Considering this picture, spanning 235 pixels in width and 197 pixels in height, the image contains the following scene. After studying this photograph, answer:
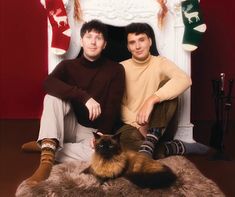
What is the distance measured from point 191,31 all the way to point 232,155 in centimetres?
79

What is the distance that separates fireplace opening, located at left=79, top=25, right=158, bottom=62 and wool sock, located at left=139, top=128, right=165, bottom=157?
2.06ft

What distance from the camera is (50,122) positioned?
2.14 m

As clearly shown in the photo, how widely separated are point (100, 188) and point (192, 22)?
3.94 feet

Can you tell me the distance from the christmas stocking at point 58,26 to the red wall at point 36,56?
840 mm

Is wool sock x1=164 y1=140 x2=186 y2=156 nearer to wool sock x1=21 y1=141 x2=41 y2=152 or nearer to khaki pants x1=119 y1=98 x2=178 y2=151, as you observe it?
khaki pants x1=119 y1=98 x2=178 y2=151

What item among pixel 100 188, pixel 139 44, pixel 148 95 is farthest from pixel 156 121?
pixel 100 188

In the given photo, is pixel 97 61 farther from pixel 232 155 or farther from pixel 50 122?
pixel 232 155

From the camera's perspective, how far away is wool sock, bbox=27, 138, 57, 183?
1903mm

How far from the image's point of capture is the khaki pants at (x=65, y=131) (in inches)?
83.6

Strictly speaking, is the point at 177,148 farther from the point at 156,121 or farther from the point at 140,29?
the point at 140,29

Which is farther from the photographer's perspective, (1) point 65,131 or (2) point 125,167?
(1) point 65,131

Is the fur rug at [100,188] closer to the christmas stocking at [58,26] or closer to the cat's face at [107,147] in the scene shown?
the cat's face at [107,147]

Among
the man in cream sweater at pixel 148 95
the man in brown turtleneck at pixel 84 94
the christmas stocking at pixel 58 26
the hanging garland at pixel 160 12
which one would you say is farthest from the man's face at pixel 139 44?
the christmas stocking at pixel 58 26

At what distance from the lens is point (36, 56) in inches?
131
